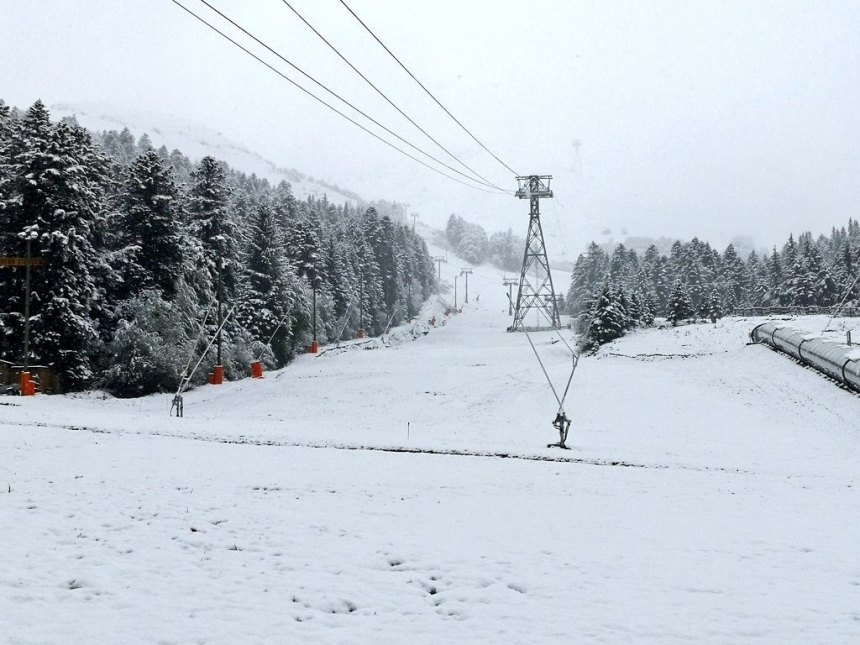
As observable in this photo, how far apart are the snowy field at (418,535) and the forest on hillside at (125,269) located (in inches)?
448

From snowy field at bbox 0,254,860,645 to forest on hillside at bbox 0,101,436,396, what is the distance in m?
11.4

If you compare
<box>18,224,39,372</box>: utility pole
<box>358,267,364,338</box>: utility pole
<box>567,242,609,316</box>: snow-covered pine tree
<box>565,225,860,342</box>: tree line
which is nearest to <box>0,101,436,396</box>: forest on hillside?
<box>18,224,39,372</box>: utility pole

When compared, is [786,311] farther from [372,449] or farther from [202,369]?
[372,449]

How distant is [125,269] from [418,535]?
32417mm

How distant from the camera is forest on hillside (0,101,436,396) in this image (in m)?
30.8

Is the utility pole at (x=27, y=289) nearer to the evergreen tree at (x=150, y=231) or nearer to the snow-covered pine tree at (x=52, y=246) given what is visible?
the snow-covered pine tree at (x=52, y=246)

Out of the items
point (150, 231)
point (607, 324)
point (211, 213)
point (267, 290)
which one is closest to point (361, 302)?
point (267, 290)

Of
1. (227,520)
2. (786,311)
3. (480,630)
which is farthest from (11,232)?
(786,311)

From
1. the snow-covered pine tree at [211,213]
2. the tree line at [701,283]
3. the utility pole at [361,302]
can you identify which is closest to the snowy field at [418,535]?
the snow-covered pine tree at [211,213]

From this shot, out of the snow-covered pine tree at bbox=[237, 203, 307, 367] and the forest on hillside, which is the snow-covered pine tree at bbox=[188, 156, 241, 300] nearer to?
the forest on hillside

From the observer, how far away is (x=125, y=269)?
36094 millimetres

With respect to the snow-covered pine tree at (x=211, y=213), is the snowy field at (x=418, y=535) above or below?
below

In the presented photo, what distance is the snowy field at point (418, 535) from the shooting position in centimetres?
664

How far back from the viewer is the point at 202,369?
38.3 metres
